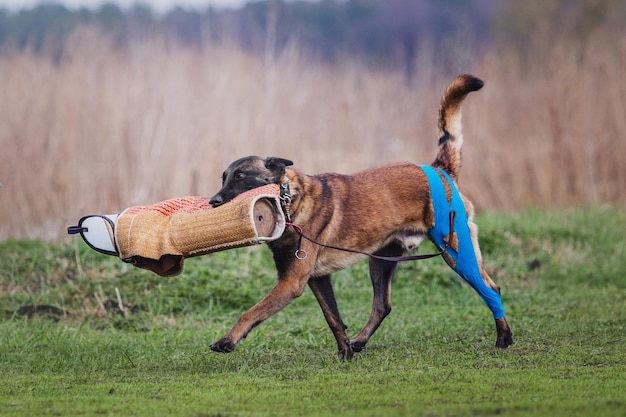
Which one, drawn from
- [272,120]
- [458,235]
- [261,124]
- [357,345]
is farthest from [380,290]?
[272,120]

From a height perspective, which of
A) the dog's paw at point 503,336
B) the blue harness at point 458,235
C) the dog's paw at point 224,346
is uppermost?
the blue harness at point 458,235

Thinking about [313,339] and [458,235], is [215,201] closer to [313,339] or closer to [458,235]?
[313,339]

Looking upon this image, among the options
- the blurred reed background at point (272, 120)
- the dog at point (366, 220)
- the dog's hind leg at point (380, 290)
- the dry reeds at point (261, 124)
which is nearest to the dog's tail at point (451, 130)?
the dog at point (366, 220)

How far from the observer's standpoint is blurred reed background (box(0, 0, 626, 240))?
12.5 metres

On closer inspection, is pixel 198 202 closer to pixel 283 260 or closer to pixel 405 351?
pixel 283 260

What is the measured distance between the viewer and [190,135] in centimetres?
1291

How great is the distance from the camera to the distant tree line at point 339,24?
14734 mm

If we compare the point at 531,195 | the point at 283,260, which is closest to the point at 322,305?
the point at 283,260

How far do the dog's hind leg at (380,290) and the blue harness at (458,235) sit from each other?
37cm

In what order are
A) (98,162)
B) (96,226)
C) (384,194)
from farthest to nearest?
(98,162), (384,194), (96,226)

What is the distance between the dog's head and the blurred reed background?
Result: 529 centimetres

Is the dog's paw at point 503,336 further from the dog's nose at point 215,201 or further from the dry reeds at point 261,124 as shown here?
the dry reeds at point 261,124

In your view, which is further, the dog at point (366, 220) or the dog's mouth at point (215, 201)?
the dog at point (366, 220)

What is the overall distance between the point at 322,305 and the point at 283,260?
551 millimetres
